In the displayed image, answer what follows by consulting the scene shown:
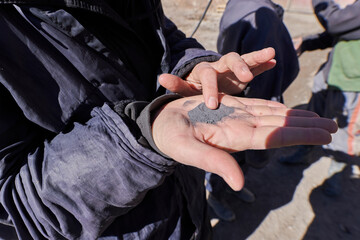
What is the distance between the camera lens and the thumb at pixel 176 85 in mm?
1049

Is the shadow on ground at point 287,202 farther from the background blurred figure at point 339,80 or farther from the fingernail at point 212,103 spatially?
the fingernail at point 212,103

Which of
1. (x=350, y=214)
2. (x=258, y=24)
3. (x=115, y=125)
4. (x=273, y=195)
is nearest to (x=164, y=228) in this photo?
(x=115, y=125)

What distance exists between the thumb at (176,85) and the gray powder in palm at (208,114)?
0.48 ft

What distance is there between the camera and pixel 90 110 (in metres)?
0.95

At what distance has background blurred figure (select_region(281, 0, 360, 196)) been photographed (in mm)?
2234

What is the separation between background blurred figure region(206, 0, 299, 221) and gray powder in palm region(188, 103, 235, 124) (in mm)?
748

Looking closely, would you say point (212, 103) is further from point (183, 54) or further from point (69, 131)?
point (69, 131)

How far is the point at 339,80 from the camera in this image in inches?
95.0

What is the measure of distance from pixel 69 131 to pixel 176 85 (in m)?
0.48

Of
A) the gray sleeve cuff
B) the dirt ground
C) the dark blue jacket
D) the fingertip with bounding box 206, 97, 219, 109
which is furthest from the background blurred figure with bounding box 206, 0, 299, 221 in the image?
the dark blue jacket

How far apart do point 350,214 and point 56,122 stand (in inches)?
111

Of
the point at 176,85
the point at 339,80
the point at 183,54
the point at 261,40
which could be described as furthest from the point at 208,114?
the point at 339,80

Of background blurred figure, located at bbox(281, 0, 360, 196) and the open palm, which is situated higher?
the open palm

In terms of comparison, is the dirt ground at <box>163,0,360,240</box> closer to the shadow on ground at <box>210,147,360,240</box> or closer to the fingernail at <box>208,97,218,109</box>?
the shadow on ground at <box>210,147,360,240</box>
